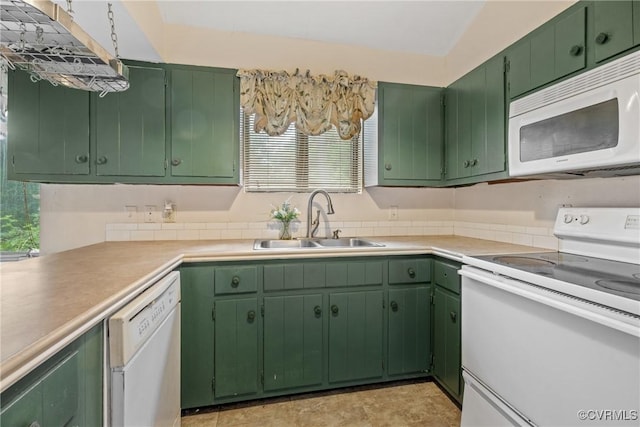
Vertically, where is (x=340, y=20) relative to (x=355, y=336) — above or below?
above

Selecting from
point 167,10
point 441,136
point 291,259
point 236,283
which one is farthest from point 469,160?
point 167,10

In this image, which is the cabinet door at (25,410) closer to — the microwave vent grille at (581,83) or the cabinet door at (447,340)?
the cabinet door at (447,340)

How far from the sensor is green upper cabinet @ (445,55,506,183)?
1906 millimetres

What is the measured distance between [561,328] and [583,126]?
0.89 meters

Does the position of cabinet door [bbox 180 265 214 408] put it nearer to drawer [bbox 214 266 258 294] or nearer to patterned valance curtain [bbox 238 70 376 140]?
drawer [bbox 214 266 258 294]

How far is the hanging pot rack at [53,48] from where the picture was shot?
0.84 metres

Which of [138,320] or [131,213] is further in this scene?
[131,213]

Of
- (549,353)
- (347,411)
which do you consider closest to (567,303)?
(549,353)

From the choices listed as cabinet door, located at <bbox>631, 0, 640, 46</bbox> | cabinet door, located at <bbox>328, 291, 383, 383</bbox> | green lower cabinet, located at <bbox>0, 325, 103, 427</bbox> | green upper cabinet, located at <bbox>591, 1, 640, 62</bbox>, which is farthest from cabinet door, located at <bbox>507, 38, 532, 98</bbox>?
green lower cabinet, located at <bbox>0, 325, 103, 427</bbox>

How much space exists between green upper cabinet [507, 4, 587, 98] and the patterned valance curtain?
960 millimetres

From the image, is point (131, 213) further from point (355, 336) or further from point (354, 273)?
point (355, 336)

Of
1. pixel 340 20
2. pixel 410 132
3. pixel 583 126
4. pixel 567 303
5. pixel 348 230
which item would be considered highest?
pixel 340 20

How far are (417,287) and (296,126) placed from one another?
4.82 ft

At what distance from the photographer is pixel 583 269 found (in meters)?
1.32
